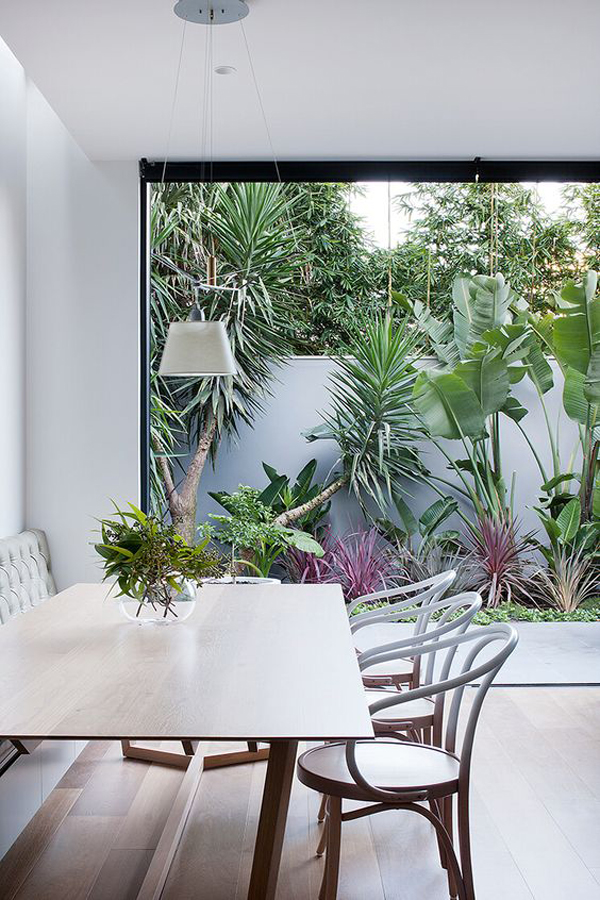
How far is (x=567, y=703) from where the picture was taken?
4637 mm

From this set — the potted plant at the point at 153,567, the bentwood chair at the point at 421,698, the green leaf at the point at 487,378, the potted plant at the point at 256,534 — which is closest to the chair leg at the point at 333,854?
the bentwood chair at the point at 421,698

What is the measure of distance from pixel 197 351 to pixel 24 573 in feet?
6.08

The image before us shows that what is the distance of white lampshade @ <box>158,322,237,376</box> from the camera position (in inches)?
125

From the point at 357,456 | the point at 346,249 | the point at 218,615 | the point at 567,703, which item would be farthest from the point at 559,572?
the point at 218,615

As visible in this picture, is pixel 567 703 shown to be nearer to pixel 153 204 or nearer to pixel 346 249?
pixel 153 204

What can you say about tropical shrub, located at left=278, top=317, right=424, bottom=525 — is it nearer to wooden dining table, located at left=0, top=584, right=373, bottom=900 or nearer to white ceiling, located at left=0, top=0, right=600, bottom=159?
white ceiling, located at left=0, top=0, right=600, bottom=159

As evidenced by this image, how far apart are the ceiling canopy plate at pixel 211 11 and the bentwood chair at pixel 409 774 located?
2.19m

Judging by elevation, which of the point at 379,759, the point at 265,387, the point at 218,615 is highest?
the point at 265,387

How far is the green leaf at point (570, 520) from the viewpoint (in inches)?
255

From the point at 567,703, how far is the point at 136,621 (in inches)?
103

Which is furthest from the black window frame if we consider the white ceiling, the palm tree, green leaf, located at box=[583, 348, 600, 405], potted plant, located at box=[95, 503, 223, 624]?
potted plant, located at box=[95, 503, 223, 624]

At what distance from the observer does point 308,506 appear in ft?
22.7

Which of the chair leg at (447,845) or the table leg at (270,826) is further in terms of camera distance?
the chair leg at (447,845)

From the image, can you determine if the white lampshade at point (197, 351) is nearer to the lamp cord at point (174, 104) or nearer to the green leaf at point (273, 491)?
the lamp cord at point (174, 104)
